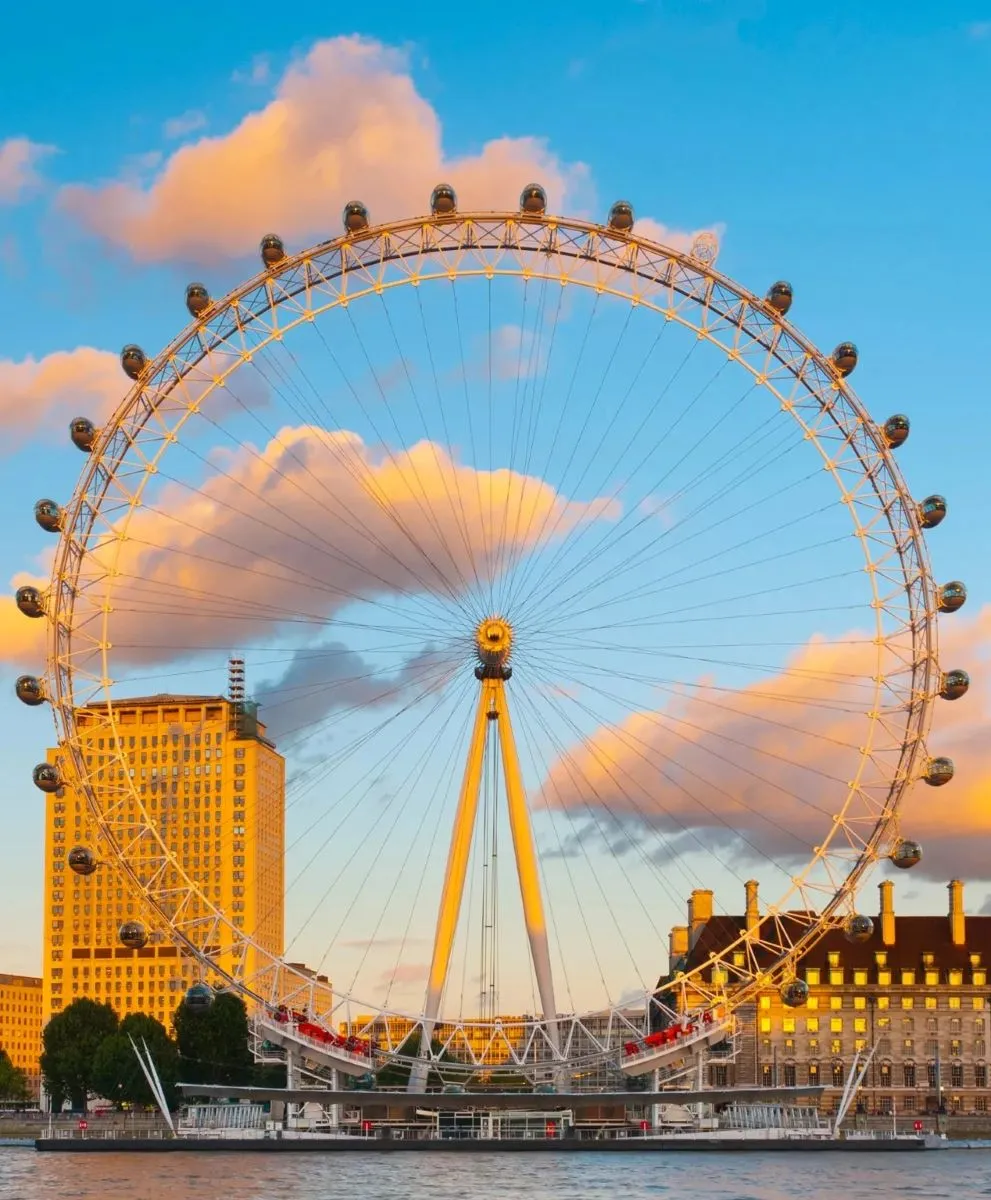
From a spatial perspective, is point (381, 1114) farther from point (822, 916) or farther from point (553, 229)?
point (553, 229)

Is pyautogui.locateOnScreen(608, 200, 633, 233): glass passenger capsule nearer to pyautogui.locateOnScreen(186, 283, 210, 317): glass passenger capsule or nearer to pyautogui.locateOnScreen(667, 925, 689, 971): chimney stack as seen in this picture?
pyautogui.locateOnScreen(186, 283, 210, 317): glass passenger capsule

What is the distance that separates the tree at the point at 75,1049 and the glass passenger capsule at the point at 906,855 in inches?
3217

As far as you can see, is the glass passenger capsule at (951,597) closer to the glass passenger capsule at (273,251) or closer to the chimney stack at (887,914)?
the glass passenger capsule at (273,251)

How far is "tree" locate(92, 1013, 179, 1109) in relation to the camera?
14462 cm

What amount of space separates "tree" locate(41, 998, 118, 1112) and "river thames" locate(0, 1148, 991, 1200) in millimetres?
48668

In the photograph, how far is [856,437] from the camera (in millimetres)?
88188

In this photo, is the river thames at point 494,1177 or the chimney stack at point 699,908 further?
the chimney stack at point 699,908

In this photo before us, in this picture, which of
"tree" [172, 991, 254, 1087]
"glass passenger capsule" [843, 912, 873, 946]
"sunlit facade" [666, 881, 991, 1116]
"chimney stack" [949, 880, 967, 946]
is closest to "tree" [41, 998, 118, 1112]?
"tree" [172, 991, 254, 1087]

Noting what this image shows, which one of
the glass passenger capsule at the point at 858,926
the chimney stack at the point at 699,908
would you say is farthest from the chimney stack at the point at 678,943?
the glass passenger capsule at the point at 858,926

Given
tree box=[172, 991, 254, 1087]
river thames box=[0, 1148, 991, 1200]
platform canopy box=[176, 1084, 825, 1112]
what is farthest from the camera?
tree box=[172, 991, 254, 1087]

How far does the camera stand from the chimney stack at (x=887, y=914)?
160 m

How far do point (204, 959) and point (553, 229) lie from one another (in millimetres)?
33842

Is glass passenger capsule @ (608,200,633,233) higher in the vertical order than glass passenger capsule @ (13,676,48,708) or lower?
higher

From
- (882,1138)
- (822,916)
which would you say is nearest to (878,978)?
(882,1138)
